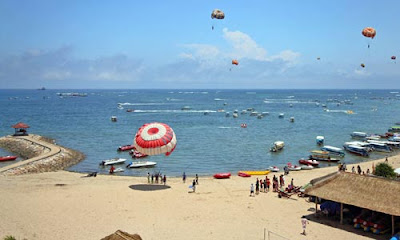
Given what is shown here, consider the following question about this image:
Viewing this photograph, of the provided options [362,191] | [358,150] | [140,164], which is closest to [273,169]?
[140,164]

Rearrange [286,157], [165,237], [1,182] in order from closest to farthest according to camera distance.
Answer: [165,237] → [1,182] → [286,157]

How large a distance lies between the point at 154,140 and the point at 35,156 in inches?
873

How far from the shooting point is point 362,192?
18891 mm

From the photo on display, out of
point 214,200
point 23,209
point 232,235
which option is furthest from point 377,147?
point 23,209

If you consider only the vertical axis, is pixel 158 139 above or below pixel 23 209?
above

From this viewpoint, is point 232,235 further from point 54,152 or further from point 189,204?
point 54,152

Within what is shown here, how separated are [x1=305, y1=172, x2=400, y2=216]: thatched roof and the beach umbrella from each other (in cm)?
985

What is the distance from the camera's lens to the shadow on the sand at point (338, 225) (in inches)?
704

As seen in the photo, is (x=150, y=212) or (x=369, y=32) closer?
(x=150, y=212)

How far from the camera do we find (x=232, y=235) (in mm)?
17906

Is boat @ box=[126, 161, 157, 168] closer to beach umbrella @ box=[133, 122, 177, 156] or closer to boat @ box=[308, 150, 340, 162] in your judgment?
beach umbrella @ box=[133, 122, 177, 156]

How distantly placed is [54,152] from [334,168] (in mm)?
28876

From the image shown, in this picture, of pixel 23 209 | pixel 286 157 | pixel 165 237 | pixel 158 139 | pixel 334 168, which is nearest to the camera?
pixel 165 237

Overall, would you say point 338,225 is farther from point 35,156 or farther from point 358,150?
point 35,156
